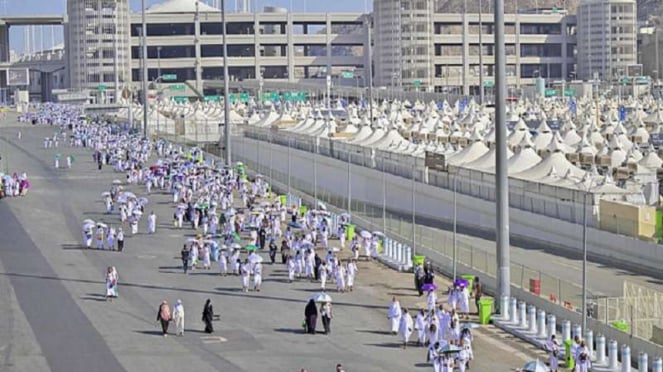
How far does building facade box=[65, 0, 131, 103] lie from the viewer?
550ft

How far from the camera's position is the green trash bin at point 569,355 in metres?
23.5

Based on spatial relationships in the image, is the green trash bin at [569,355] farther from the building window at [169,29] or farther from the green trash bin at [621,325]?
the building window at [169,29]

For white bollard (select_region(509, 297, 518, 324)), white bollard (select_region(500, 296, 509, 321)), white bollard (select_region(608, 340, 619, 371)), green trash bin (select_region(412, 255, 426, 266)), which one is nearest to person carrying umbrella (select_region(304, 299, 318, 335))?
white bollard (select_region(500, 296, 509, 321))

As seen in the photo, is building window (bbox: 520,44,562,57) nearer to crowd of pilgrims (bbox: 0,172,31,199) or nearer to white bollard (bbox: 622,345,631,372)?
crowd of pilgrims (bbox: 0,172,31,199)

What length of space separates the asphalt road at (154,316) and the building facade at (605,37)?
132050mm

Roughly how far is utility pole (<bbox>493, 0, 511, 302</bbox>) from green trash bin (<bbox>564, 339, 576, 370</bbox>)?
4.11 m

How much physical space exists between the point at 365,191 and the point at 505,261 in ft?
96.8

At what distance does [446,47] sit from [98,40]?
46.8 metres

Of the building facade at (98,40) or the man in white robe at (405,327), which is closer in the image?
the man in white robe at (405,327)

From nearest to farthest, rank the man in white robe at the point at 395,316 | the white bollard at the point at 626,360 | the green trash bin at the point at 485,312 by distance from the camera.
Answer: the white bollard at the point at 626,360
the man in white robe at the point at 395,316
the green trash bin at the point at 485,312

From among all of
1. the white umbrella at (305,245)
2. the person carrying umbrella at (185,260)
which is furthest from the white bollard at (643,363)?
the person carrying umbrella at (185,260)

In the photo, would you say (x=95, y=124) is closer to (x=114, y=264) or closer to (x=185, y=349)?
(x=114, y=264)

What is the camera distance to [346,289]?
33094 mm

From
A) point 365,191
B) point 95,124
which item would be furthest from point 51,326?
point 95,124
